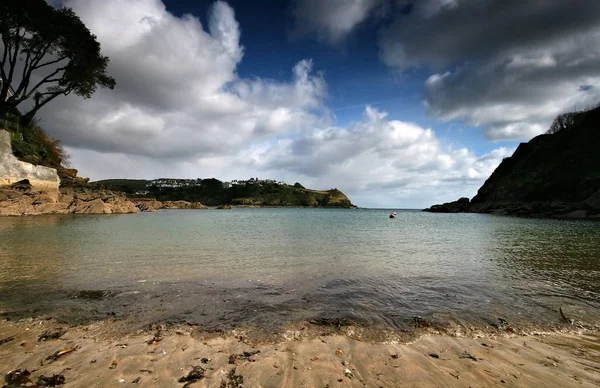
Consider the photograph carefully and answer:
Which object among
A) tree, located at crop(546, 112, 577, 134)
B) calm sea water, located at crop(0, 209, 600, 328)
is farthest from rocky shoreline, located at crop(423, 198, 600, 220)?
calm sea water, located at crop(0, 209, 600, 328)

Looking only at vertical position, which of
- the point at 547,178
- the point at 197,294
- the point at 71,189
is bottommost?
the point at 197,294

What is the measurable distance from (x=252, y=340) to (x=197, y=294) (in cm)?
410

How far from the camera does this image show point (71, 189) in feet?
168

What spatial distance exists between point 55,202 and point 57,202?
2.17 ft

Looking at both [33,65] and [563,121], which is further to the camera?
[563,121]

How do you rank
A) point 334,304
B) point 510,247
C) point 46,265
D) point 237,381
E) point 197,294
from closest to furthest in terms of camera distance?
1. point 237,381
2. point 334,304
3. point 197,294
4. point 46,265
5. point 510,247

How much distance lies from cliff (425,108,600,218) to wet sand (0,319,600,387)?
73.4m

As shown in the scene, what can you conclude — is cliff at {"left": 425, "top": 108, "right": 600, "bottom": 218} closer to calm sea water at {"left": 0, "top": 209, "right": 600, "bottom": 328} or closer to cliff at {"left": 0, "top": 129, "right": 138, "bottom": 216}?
calm sea water at {"left": 0, "top": 209, "right": 600, "bottom": 328}

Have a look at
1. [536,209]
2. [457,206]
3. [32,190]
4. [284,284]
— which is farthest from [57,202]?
[457,206]

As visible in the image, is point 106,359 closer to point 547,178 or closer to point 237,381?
point 237,381

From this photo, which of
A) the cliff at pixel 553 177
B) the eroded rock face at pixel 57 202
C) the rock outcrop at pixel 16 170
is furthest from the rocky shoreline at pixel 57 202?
the cliff at pixel 553 177

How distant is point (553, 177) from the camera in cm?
7619

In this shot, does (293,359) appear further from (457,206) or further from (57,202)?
(457,206)

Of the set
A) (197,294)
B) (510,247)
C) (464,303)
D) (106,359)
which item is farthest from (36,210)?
(510,247)
